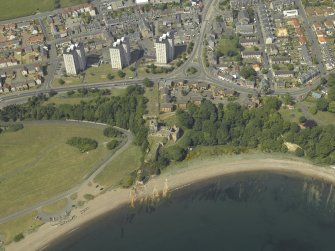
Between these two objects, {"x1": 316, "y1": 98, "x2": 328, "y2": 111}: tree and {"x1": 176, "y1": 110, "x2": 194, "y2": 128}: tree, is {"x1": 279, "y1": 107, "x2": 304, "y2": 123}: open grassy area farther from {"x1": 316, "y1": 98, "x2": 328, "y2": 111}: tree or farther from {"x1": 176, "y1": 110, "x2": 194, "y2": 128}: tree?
{"x1": 176, "y1": 110, "x2": 194, "y2": 128}: tree

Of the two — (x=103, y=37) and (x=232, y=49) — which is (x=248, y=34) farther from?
(x=103, y=37)

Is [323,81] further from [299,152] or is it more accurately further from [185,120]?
[185,120]

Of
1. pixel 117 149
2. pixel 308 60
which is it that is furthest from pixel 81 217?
pixel 308 60

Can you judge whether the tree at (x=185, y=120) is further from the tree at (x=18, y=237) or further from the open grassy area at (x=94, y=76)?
the tree at (x=18, y=237)

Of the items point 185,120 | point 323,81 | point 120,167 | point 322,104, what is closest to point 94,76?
point 185,120

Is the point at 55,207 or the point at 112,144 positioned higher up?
the point at 112,144

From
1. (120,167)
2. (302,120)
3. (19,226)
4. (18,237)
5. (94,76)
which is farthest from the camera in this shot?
(94,76)

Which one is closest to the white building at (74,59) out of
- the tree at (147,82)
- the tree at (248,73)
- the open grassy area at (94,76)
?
the open grassy area at (94,76)

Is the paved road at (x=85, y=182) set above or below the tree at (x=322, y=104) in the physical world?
below
